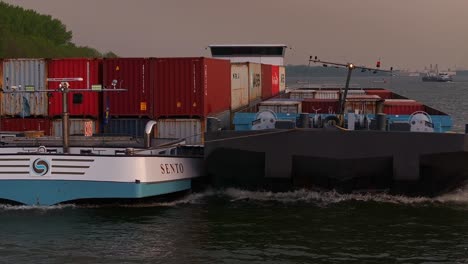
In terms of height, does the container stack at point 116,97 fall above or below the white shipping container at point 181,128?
above

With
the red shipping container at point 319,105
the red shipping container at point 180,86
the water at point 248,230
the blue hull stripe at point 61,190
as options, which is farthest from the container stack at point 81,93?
the red shipping container at point 319,105

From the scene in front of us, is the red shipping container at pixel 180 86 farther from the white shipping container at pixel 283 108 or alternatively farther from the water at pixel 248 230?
the water at pixel 248 230

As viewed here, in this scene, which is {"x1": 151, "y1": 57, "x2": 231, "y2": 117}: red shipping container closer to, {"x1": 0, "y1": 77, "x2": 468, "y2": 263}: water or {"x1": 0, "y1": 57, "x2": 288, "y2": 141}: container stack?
{"x1": 0, "y1": 57, "x2": 288, "y2": 141}: container stack

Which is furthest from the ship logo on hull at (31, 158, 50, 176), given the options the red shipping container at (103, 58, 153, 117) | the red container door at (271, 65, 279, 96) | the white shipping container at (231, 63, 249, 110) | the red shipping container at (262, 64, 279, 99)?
the red container door at (271, 65, 279, 96)

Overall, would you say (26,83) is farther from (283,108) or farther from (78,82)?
(283,108)

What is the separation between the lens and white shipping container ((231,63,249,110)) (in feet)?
Answer: 83.2

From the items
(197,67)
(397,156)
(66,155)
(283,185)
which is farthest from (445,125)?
(66,155)

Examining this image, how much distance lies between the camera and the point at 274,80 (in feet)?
126

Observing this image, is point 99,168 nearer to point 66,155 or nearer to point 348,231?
point 66,155

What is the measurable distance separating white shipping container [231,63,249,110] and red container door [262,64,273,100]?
212 inches

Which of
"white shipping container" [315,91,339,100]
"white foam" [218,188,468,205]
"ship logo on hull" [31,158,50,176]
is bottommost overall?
"white foam" [218,188,468,205]

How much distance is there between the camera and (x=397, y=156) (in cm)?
1731

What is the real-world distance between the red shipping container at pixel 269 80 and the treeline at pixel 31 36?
5849cm

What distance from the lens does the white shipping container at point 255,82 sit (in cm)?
2891
